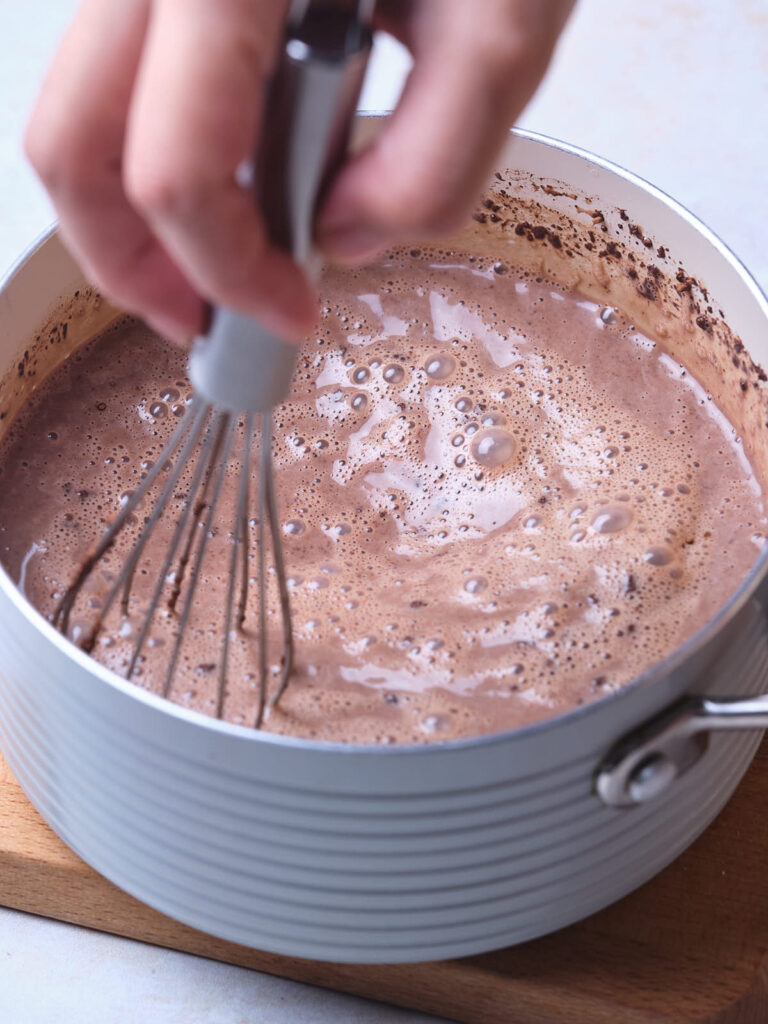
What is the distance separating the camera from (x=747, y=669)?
0.65 m

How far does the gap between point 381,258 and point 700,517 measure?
1.05 ft

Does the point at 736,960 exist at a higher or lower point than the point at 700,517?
lower

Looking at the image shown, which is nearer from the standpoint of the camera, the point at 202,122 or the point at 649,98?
the point at 202,122

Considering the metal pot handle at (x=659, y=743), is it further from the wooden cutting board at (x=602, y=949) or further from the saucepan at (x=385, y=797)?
the wooden cutting board at (x=602, y=949)

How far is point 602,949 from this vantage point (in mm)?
720

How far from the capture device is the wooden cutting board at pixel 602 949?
2.33 ft

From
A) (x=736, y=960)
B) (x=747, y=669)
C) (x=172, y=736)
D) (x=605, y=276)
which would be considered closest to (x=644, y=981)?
(x=736, y=960)

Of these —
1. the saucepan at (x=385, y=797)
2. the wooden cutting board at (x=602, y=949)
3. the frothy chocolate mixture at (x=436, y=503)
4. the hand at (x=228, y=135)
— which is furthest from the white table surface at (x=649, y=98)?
the hand at (x=228, y=135)

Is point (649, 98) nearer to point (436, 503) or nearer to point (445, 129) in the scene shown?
point (436, 503)

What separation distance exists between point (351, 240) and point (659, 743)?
0.91ft

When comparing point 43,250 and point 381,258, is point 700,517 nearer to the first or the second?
point 381,258

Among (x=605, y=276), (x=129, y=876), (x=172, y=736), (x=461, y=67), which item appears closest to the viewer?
(x=461, y=67)

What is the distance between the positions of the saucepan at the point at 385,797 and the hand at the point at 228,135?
0.20 meters

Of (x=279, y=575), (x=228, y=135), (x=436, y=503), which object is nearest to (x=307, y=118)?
(x=228, y=135)
